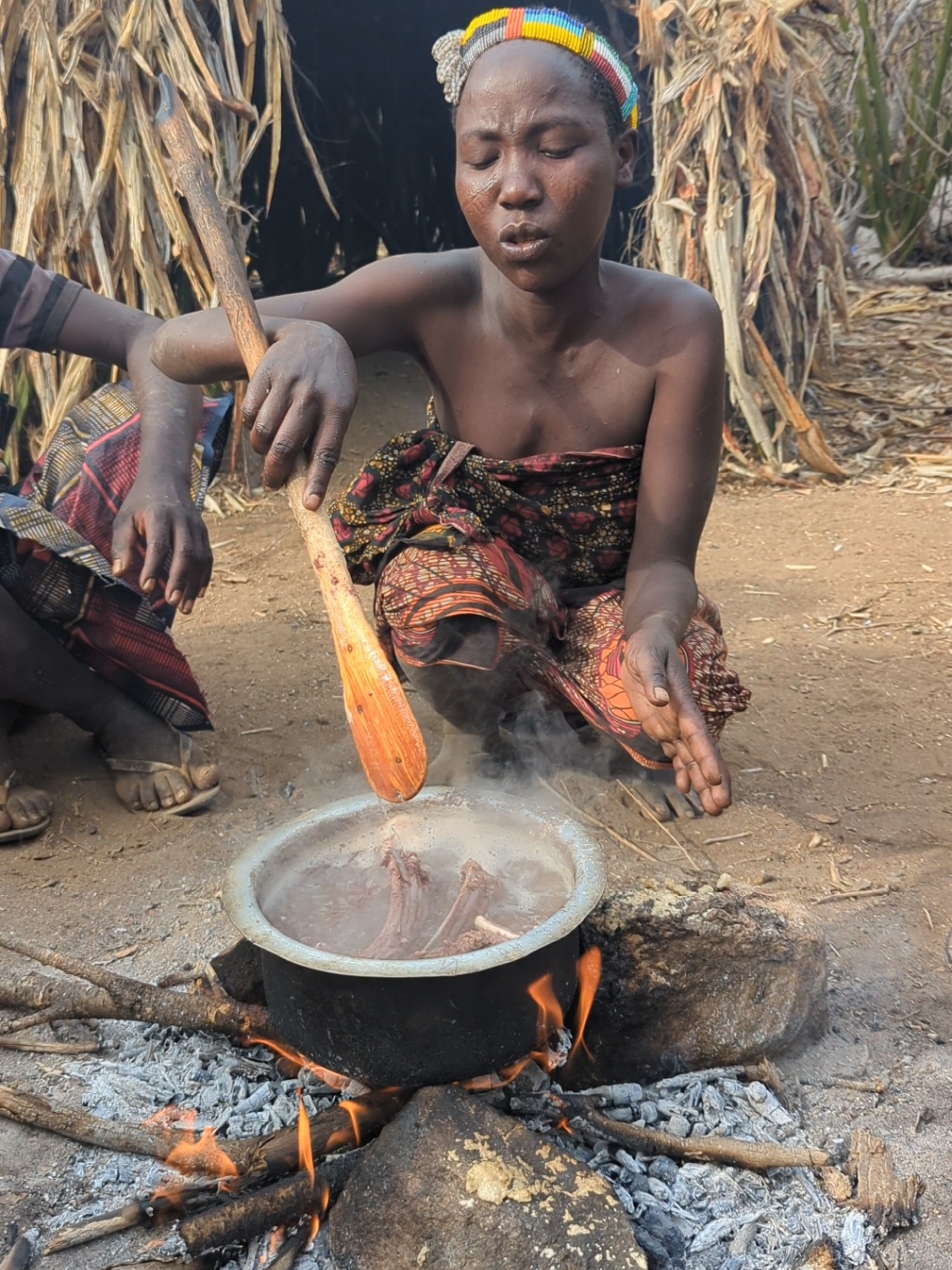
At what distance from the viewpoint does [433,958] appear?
1.44 meters

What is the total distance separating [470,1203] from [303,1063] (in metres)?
0.47

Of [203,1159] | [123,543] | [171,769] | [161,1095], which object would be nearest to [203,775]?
[171,769]

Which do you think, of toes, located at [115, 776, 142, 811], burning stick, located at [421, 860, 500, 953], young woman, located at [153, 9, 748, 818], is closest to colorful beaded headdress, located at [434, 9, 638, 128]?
young woman, located at [153, 9, 748, 818]

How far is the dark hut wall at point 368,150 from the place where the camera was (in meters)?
5.82

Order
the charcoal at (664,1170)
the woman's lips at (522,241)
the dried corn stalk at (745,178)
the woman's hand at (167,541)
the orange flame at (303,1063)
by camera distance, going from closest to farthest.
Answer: the charcoal at (664,1170) → the orange flame at (303,1063) → the woman's lips at (522,241) → the woman's hand at (167,541) → the dried corn stalk at (745,178)

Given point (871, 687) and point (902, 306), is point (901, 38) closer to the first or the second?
point (902, 306)

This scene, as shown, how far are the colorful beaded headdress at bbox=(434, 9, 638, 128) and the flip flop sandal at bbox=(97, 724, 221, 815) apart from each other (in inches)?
60.2

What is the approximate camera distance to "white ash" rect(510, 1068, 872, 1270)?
146 centimetres

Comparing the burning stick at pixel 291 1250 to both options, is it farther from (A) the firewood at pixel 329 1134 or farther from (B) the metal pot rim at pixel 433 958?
(B) the metal pot rim at pixel 433 958

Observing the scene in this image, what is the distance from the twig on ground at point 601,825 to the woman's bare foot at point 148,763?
78cm

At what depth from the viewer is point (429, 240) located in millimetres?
6414

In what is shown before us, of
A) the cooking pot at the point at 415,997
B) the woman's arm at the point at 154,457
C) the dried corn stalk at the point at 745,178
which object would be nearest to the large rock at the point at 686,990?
the cooking pot at the point at 415,997

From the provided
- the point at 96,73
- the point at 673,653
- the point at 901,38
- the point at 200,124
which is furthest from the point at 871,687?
the point at 901,38

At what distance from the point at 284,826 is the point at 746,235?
393cm
